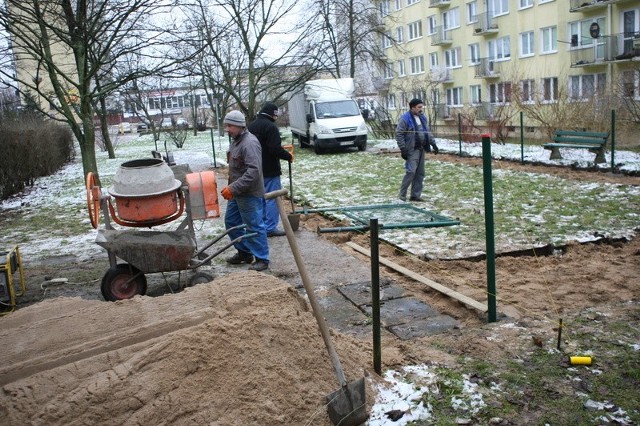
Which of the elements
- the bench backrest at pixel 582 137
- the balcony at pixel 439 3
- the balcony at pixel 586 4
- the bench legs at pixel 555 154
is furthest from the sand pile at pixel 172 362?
the balcony at pixel 439 3

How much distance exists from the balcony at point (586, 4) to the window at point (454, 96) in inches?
522

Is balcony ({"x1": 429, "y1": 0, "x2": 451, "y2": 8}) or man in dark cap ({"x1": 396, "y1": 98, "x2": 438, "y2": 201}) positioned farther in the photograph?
balcony ({"x1": 429, "y1": 0, "x2": 451, "y2": 8})

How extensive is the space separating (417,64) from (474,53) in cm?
901

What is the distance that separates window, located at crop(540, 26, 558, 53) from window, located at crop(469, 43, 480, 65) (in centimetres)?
735

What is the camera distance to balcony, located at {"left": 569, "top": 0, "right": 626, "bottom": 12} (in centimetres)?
3098

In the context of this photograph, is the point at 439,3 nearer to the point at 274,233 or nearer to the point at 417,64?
the point at 417,64

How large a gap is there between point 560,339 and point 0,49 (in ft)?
41.7

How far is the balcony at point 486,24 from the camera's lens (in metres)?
40.4

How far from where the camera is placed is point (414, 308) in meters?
5.59

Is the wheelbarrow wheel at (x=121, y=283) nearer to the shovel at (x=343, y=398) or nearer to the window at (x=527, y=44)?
the shovel at (x=343, y=398)

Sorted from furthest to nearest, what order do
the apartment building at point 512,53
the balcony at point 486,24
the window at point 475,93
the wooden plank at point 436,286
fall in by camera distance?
the window at point 475,93, the balcony at point 486,24, the apartment building at point 512,53, the wooden plank at point 436,286

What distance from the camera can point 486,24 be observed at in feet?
134

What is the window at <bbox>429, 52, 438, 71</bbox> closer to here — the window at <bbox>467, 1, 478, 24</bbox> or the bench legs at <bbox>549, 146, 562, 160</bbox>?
the window at <bbox>467, 1, 478, 24</bbox>

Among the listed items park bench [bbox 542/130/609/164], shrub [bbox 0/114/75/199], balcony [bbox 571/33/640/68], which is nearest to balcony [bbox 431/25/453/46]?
balcony [bbox 571/33/640/68]
